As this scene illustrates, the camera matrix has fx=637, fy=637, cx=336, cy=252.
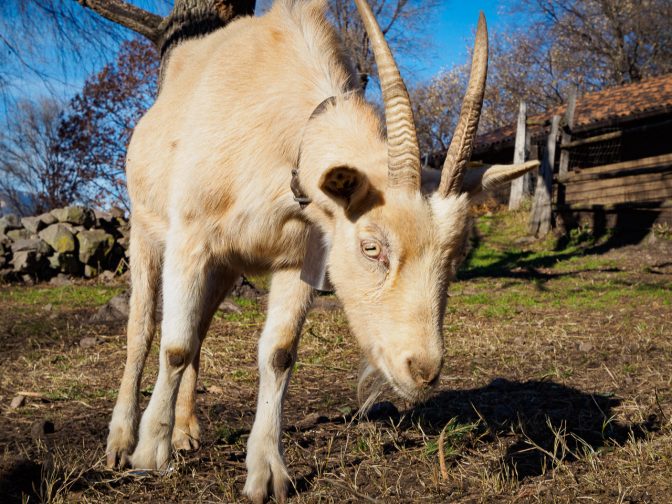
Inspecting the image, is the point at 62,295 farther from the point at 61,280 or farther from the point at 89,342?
the point at 89,342

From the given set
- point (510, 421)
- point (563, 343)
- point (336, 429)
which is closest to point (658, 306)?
point (563, 343)

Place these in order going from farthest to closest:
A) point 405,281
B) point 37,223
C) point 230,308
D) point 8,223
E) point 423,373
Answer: point 8,223 → point 37,223 → point 230,308 → point 405,281 → point 423,373

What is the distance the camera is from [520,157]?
48.3 ft

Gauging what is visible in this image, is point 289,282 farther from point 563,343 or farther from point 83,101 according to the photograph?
point 83,101

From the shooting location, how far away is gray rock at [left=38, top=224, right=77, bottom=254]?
11391 millimetres

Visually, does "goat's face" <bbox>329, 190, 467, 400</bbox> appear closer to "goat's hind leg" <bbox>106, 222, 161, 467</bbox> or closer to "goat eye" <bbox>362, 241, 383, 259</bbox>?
"goat eye" <bbox>362, 241, 383, 259</bbox>

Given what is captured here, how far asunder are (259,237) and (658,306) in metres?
5.62

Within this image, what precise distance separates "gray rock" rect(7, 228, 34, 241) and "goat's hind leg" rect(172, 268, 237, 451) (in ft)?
31.0

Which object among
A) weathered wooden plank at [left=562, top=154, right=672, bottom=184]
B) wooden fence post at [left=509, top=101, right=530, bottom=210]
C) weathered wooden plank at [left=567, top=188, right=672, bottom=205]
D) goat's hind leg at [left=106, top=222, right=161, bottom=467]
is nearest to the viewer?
goat's hind leg at [left=106, top=222, right=161, bottom=467]

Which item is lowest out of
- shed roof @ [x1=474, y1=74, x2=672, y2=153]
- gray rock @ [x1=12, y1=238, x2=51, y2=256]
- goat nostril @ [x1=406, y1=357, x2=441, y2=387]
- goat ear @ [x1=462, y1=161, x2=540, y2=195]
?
goat nostril @ [x1=406, y1=357, x2=441, y2=387]

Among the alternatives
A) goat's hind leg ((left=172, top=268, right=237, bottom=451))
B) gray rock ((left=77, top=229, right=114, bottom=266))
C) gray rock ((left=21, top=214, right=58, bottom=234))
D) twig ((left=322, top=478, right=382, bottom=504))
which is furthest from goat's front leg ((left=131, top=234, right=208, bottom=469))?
gray rock ((left=21, top=214, right=58, bottom=234))

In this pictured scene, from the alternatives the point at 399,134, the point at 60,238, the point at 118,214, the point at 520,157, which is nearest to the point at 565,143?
the point at 520,157

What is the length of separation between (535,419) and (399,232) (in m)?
1.71

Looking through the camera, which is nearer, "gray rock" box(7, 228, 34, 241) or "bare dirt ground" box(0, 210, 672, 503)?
"bare dirt ground" box(0, 210, 672, 503)
